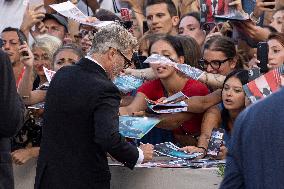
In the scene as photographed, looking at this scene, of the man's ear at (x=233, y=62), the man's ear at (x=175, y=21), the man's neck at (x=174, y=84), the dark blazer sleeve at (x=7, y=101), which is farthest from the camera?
the man's ear at (x=175, y=21)

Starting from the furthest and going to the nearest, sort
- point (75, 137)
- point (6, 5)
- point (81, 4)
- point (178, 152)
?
point (81, 4) → point (6, 5) → point (178, 152) → point (75, 137)

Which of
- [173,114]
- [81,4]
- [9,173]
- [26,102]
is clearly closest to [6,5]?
[81,4]

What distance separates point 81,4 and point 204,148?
3.91 meters

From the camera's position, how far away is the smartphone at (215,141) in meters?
4.94

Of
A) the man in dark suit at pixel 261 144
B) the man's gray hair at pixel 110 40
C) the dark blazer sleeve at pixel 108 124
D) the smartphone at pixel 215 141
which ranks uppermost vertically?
the man in dark suit at pixel 261 144

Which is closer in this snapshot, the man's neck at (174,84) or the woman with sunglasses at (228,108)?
the woman with sunglasses at (228,108)

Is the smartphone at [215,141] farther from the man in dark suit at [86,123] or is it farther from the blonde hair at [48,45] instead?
the blonde hair at [48,45]

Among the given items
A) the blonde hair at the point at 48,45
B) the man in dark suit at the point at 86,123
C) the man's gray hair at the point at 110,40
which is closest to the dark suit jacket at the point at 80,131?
the man in dark suit at the point at 86,123

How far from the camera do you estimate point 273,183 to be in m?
2.42

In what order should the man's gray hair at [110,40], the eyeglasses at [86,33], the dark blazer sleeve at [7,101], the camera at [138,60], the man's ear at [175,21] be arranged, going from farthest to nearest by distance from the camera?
1. the man's ear at [175,21]
2. the eyeglasses at [86,33]
3. the camera at [138,60]
4. the man's gray hair at [110,40]
5. the dark blazer sleeve at [7,101]

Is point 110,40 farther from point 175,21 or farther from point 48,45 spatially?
point 175,21

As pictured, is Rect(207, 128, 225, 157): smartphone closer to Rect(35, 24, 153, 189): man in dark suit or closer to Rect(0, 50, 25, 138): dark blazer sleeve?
Rect(35, 24, 153, 189): man in dark suit

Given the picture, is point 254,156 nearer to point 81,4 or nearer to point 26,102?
point 26,102

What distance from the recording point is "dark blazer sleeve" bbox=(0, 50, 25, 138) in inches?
165
